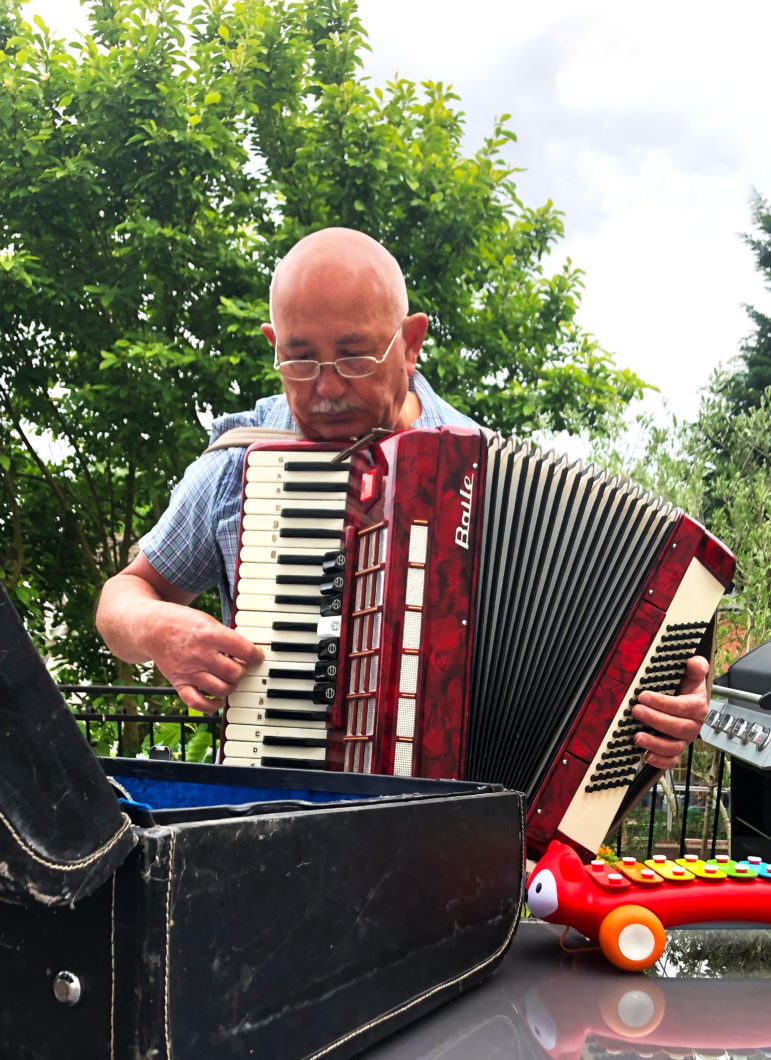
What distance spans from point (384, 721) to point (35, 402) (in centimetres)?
706

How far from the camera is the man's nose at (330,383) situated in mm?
1945

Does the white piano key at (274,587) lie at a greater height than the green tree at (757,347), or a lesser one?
lesser

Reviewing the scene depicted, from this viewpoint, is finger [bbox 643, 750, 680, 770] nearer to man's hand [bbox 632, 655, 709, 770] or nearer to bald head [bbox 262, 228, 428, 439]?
man's hand [bbox 632, 655, 709, 770]

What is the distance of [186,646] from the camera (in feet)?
5.70

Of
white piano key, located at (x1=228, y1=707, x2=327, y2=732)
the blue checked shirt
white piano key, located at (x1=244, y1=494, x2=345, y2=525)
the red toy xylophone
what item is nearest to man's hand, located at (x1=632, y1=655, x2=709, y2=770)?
the red toy xylophone

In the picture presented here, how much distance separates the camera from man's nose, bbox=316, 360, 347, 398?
1.95m

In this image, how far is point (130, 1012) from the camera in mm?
712

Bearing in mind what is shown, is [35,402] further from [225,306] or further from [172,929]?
[172,929]

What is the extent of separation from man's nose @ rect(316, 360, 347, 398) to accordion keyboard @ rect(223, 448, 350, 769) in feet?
0.64

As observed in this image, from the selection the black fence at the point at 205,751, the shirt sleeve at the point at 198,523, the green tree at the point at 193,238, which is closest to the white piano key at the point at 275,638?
the shirt sleeve at the point at 198,523

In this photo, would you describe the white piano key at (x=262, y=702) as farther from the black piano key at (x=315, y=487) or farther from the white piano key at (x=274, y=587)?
the black piano key at (x=315, y=487)

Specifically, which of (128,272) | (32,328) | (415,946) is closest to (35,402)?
(32,328)

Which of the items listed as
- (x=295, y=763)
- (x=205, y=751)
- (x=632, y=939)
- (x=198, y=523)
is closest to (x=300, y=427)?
(x=198, y=523)

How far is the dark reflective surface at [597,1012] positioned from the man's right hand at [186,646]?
0.70 meters
